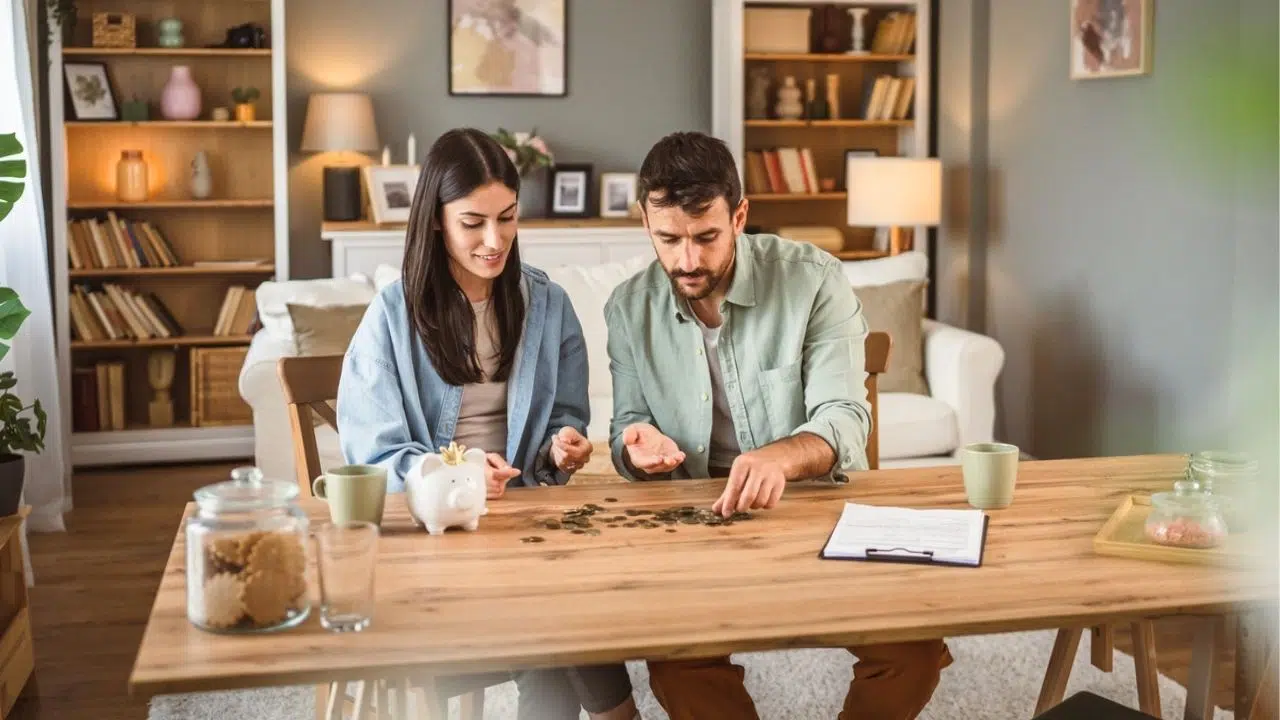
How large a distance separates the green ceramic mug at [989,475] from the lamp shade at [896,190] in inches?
147

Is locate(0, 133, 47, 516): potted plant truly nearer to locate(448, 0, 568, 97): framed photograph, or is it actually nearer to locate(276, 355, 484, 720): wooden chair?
locate(276, 355, 484, 720): wooden chair

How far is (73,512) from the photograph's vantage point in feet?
15.8

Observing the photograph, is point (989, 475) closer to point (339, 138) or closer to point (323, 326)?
point (323, 326)

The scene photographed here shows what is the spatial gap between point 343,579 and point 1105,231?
13.2 ft

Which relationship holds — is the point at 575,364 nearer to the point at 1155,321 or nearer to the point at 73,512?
the point at 1155,321

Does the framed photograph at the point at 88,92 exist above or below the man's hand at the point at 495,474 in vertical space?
above

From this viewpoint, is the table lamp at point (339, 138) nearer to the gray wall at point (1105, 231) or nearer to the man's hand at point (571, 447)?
the gray wall at point (1105, 231)

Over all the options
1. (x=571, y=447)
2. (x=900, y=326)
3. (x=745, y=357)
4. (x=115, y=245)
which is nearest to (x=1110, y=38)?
(x=900, y=326)

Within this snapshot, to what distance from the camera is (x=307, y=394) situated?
7.57ft

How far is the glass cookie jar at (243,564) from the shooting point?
1374 mm

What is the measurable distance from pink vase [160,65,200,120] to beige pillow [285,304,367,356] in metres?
1.71

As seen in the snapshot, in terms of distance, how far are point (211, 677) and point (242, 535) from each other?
0.17 meters

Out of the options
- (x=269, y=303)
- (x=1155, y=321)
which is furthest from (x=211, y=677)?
(x=1155, y=321)

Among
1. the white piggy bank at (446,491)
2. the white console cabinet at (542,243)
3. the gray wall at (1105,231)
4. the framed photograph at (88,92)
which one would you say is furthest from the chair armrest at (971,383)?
the framed photograph at (88,92)
